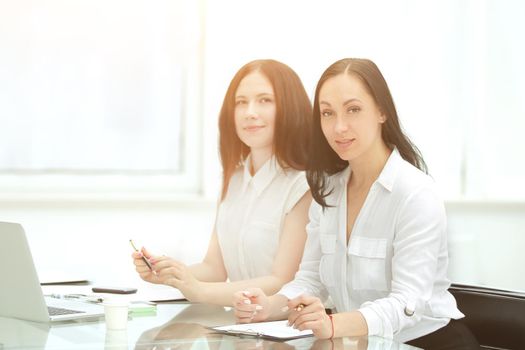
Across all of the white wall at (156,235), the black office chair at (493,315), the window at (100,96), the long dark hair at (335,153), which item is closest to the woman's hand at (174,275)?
the long dark hair at (335,153)

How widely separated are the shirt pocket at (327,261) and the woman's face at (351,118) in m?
0.23

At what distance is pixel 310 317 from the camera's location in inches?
75.9

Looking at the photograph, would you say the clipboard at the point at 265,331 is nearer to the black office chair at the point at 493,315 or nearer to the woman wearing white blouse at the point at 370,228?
the woman wearing white blouse at the point at 370,228

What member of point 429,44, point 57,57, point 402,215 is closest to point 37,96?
point 57,57

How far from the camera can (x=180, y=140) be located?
4.07m

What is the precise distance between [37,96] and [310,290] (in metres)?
1.84

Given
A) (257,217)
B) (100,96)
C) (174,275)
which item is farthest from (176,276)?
(100,96)

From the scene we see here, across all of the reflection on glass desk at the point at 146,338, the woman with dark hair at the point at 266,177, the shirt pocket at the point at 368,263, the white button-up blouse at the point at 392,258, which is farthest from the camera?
the woman with dark hair at the point at 266,177

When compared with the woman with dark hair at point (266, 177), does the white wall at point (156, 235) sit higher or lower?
lower

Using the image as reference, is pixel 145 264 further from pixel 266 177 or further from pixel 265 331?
pixel 265 331

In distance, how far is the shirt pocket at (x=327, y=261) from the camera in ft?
7.98

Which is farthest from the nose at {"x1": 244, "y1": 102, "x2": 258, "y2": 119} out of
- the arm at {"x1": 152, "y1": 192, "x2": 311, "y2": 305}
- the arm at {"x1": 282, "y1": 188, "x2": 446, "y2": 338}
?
the arm at {"x1": 282, "y1": 188, "x2": 446, "y2": 338}

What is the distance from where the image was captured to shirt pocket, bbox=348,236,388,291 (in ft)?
7.55

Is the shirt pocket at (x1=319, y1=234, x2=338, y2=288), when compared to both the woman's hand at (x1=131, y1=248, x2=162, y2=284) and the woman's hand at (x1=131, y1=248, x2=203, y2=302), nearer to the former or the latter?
the woman's hand at (x1=131, y1=248, x2=203, y2=302)
